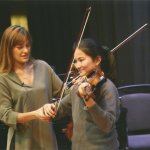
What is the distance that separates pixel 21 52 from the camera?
152 centimetres

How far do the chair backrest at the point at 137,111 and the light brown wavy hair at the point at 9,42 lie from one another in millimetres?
1228

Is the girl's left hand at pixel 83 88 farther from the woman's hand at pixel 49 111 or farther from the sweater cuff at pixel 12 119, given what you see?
the sweater cuff at pixel 12 119

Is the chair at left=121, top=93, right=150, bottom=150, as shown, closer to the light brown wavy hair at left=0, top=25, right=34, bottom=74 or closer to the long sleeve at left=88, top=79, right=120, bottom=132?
the long sleeve at left=88, top=79, right=120, bottom=132

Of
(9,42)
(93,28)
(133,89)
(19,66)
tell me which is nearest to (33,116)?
(19,66)

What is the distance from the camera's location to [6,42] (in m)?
1.51

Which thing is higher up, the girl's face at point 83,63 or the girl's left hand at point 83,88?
the girl's face at point 83,63

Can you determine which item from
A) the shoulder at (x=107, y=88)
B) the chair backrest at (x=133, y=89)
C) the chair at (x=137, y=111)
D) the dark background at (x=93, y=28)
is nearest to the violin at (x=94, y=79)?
the shoulder at (x=107, y=88)

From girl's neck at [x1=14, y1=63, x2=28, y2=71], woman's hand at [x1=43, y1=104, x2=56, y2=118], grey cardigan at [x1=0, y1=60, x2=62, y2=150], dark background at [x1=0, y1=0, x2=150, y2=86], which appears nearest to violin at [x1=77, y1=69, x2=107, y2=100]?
woman's hand at [x1=43, y1=104, x2=56, y2=118]

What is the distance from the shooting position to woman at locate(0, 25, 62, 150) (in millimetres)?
1491

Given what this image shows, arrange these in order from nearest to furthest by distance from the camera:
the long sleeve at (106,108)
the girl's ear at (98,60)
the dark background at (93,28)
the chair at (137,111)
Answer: the long sleeve at (106,108) < the girl's ear at (98,60) < the chair at (137,111) < the dark background at (93,28)

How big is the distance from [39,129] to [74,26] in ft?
7.59

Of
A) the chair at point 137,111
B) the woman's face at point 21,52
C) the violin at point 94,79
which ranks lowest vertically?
the chair at point 137,111

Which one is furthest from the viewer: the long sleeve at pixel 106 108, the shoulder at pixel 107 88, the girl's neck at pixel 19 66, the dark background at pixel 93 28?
the dark background at pixel 93 28

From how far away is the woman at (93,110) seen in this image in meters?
1.23
